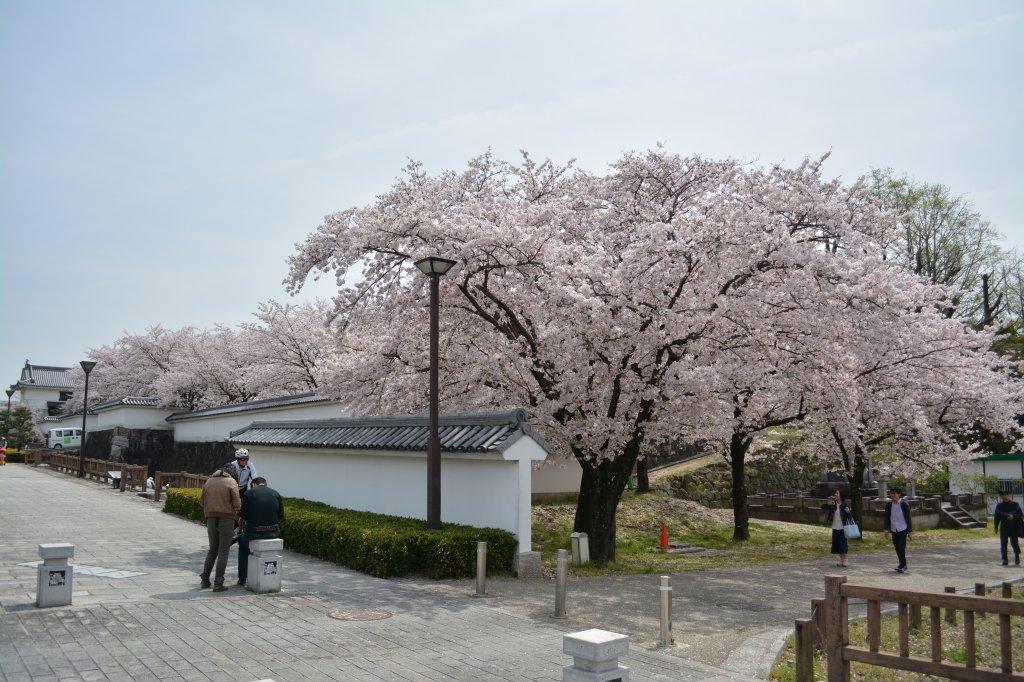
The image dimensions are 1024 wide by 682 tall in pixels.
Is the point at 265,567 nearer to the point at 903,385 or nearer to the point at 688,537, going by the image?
the point at 688,537

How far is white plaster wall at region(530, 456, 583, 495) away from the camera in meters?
25.8

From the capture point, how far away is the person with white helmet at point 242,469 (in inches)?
490

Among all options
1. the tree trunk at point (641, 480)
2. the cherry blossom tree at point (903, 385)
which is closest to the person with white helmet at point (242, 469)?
the cherry blossom tree at point (903, 385)

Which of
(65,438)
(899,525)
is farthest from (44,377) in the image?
(899,525)

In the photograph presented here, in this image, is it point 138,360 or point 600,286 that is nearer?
point 600,286

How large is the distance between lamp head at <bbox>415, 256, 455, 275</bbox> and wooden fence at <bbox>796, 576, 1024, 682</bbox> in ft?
25.3

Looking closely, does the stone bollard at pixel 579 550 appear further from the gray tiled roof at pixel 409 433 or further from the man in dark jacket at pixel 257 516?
the man in dark jacket at pixel 257 516

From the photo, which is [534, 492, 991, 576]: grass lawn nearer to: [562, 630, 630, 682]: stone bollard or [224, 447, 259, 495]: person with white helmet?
[224, 447, 259, 495]: person with white helmet

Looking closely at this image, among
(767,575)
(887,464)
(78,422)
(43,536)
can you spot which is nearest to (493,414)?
(767,575)

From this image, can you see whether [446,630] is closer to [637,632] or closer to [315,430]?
[637,632]

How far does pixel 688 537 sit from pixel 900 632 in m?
17.3

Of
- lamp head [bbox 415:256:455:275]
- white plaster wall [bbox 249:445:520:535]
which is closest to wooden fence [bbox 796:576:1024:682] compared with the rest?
white plaster wall [bbox 249:445:520:535]

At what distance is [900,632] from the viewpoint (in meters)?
6.36

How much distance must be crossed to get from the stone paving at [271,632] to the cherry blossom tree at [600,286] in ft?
14.7
